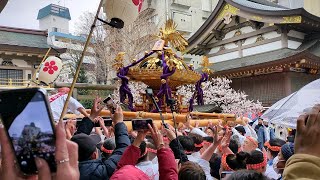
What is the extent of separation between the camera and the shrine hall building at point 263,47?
14.5 meters

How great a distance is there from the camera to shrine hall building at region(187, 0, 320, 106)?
14508 millimetres

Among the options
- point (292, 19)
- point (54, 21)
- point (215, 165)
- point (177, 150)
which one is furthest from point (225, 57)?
point (177, 150)

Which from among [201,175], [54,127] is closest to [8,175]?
[54,127]

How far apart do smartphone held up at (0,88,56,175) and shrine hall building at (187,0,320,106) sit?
1357cm

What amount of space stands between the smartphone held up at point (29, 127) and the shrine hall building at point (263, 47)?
13.6m

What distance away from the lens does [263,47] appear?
53.3 ft

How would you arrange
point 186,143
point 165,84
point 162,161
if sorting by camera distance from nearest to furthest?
point 162,161 < point 186,143 < point 165,84

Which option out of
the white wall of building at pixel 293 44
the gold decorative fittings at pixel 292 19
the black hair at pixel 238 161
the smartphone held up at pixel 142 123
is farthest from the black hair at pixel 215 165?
the white wall of building at pixel 293 44

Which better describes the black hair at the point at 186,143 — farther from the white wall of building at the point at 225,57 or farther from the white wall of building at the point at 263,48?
the white wall of building at the point at 225,57

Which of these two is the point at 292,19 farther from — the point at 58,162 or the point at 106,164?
the point at 58,162

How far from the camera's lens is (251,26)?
16.8m

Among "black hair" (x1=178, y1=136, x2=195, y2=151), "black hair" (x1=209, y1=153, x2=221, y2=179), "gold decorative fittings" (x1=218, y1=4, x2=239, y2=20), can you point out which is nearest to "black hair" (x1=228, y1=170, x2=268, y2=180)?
"black hair" (x1=178, y1=136, x2=195, y2=151)

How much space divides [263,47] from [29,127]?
16.2 meters

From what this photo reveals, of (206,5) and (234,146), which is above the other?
(206,5)
